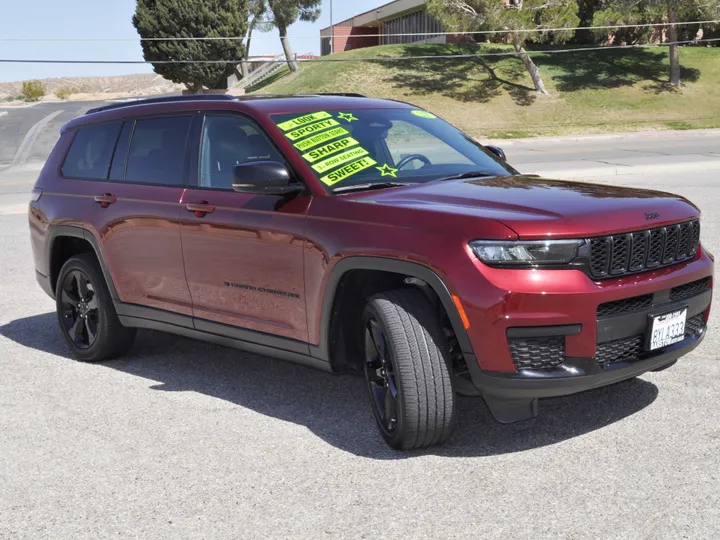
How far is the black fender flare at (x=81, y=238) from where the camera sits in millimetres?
6215

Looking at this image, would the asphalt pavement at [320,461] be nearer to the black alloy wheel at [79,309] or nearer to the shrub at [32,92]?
the black alloy wheel at [79,309]

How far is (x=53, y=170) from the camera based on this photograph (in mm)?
6906

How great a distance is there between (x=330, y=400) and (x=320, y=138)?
154 centimetres

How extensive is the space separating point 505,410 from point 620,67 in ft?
153

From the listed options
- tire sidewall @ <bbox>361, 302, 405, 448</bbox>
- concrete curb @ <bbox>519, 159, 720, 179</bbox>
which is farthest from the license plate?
concrete curb @ <bbox>519, 159, 720, 179</bbox>

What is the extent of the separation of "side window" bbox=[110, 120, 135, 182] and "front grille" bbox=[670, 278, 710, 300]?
3.66 m

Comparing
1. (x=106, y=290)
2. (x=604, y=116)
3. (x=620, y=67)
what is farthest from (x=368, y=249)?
(x=620, y=67)

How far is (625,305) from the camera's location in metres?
4.16

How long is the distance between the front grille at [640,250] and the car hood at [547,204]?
0.04 m

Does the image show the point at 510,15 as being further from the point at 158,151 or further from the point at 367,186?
the point at 367,186

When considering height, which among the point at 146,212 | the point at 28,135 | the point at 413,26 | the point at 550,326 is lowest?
the point at 28,135

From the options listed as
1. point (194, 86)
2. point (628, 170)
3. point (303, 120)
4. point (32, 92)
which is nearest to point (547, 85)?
point (194, 86)

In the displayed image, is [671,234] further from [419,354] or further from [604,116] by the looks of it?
[604,116]

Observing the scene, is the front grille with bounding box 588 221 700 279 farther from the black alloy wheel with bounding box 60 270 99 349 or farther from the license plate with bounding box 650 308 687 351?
the black alloy wheel with bounding box 60 270 99 349
